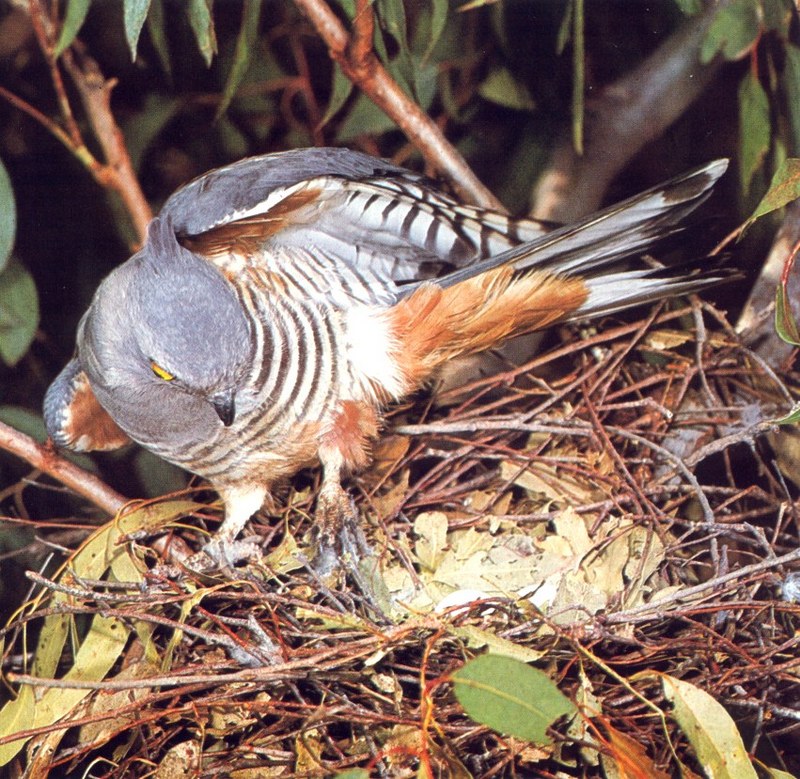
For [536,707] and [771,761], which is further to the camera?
[771,761]

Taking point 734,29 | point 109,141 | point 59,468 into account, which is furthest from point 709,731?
point 109,141

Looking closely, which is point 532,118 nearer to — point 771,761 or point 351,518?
point 351,518

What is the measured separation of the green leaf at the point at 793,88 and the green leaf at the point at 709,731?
49.2 inches

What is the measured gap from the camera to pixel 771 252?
7.30 ft

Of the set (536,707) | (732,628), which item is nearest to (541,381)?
(732,628)

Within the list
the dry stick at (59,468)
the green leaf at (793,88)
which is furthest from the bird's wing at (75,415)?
the green leaf at (793,88)

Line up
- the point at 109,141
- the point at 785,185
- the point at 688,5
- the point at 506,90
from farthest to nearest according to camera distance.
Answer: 1. the point at 506,90
2. the point at 109,141
3. the point at 688,5
4. the point at 785,185

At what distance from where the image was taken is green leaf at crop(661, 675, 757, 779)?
4.56 feet

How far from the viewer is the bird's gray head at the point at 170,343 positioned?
5.91ft

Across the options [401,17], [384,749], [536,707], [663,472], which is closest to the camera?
[536,707]

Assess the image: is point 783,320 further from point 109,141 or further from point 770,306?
point 109,141

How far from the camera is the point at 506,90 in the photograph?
264 centimetres

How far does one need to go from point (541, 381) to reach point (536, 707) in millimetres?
1059

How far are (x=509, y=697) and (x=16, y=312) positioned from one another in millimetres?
1591
